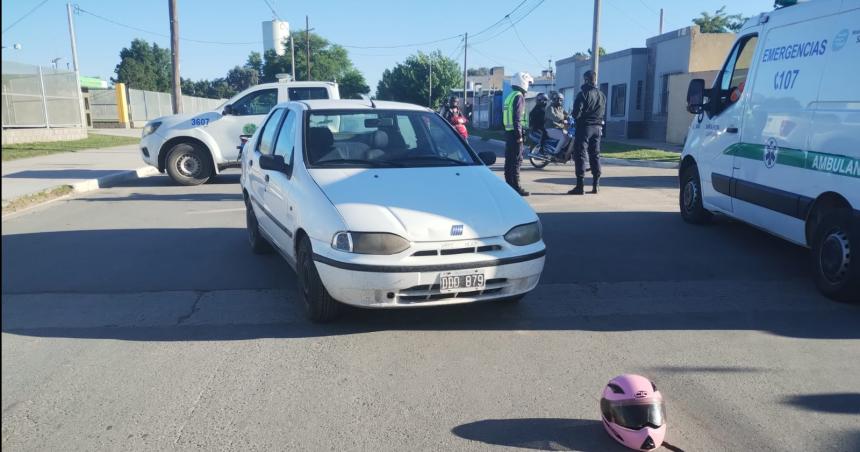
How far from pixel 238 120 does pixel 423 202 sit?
9.17 metres

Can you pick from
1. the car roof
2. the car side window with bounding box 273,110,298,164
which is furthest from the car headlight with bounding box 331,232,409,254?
the car roof

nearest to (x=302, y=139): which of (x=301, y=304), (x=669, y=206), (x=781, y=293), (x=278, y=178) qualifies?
(x=278, y=178)

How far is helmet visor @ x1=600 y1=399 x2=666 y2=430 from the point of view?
3.16m

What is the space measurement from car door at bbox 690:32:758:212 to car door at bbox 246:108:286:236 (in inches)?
193

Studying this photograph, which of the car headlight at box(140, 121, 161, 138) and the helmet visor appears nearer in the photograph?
the helmet visor

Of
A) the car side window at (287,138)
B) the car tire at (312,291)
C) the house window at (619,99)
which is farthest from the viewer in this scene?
the house window at (619,99)

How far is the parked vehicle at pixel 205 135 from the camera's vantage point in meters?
12.7

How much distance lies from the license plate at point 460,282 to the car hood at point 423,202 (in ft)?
0.87

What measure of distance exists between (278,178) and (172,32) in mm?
16687

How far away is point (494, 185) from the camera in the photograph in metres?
5.25

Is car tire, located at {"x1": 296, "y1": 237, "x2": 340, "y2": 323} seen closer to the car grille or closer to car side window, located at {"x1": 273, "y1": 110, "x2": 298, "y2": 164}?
the car grille

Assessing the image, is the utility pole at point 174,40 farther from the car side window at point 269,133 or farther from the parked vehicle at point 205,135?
the car side window at point 269,133

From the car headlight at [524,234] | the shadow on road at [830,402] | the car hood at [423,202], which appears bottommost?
the shadow on road at [830,402]

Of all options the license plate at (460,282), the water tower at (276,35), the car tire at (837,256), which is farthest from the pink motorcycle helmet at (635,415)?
the water tower at (276,35)
